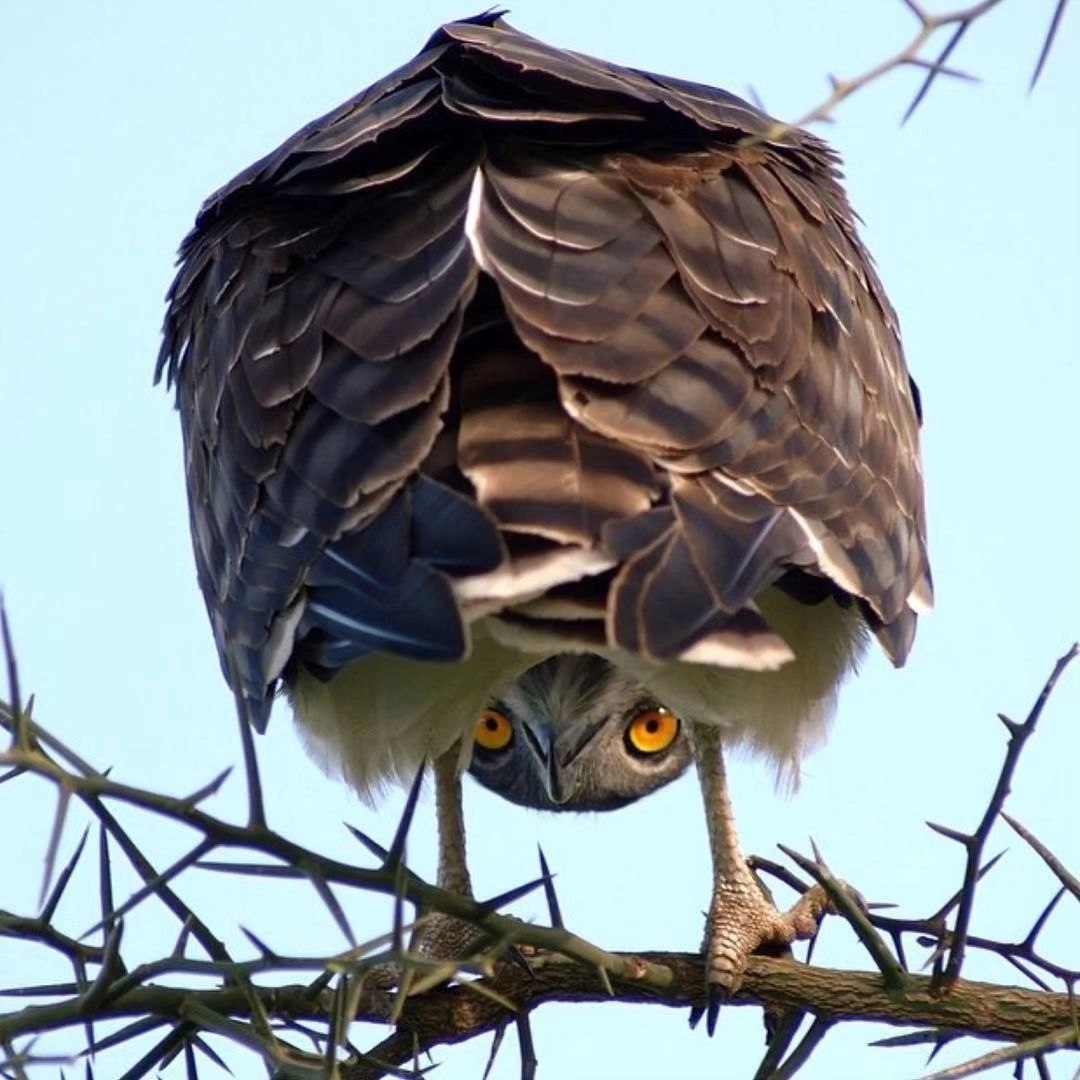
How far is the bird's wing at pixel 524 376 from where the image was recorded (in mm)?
3832

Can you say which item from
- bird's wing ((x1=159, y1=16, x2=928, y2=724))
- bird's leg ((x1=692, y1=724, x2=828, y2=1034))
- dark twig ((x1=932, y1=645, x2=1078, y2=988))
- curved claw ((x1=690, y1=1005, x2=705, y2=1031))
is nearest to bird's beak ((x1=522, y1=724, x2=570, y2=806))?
bird's leg ((x1=692, y1=724, x2=828, y2=1034))

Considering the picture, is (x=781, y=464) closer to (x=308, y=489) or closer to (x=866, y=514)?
(x=866, y=514)

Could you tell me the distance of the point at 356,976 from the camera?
2629mm

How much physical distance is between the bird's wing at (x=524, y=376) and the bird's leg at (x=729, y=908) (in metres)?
0.79

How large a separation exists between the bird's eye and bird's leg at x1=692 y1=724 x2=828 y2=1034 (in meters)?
0.53

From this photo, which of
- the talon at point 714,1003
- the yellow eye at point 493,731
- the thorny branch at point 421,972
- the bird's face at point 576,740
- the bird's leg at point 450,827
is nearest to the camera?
the thorny branch at point 421,972

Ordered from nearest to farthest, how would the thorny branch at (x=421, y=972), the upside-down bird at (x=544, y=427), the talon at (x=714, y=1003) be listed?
the thorny branch at (x=421, y=972) → the upside-down bird at (x=544, y=427) → the talon at (x=714, y=1003)

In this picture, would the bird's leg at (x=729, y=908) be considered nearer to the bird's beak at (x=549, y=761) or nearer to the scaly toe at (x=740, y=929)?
the scaly toe at (x=740, y=929)

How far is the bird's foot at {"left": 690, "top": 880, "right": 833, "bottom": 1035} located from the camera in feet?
13.9

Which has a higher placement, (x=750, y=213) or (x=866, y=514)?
(x=750, y=213)

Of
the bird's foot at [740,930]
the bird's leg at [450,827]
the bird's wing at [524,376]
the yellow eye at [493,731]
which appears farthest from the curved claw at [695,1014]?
the yellow eye at [493,731]

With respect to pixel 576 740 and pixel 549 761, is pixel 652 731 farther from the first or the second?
pixel 549 761

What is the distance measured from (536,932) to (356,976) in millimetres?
525

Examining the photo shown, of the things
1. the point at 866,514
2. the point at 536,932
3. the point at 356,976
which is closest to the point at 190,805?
the point at 356,976
